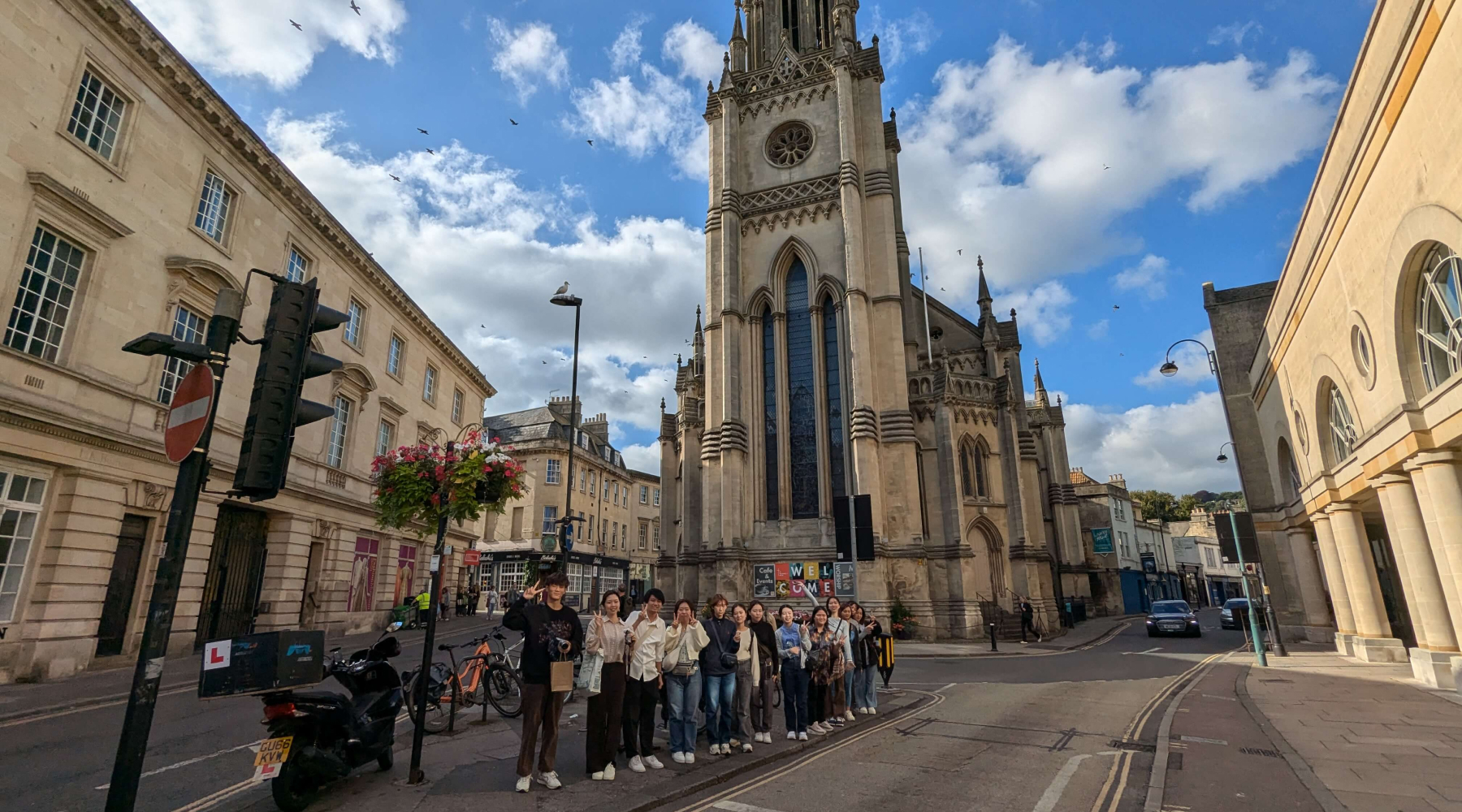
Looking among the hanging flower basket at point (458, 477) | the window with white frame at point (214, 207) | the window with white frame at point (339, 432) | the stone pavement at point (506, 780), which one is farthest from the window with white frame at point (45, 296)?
the stone pavement at point (506, 780)

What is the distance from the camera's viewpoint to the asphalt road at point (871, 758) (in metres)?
6.03

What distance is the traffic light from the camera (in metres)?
4.44

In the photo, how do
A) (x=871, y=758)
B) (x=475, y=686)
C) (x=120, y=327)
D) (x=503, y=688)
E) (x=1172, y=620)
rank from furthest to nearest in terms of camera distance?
(x=1172, y=620) < (x=120, y=327) < (x=503, y=688) < (x=475, y=686) < (x=871, y=758)

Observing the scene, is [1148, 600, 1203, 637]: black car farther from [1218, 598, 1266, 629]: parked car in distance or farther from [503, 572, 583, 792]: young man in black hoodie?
[503, 572, 583, 792]: young man in black hoodie

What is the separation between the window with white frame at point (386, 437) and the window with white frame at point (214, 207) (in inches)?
343

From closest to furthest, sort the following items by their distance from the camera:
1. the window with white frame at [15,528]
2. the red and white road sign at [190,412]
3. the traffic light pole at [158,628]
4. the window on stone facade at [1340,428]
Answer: the traffic light pole at [158,628]
the red and white road sign at [190,412]
the window with white frame at [15,528]
the window on stone facade at [1340,428]

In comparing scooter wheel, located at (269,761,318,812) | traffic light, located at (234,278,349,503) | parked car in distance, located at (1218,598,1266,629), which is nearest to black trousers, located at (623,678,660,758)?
scooter wheel, located at (269,761,318,812)

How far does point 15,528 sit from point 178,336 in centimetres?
515

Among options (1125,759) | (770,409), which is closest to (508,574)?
(770,409)

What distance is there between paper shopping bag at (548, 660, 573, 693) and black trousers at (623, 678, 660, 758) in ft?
3.28

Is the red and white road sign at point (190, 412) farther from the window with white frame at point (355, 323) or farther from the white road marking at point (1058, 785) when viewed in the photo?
the window with white frame at point (355, 323)

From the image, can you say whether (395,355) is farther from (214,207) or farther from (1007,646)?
(1007,646)

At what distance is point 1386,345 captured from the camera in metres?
11.0

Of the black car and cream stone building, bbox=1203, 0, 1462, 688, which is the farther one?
the black car
